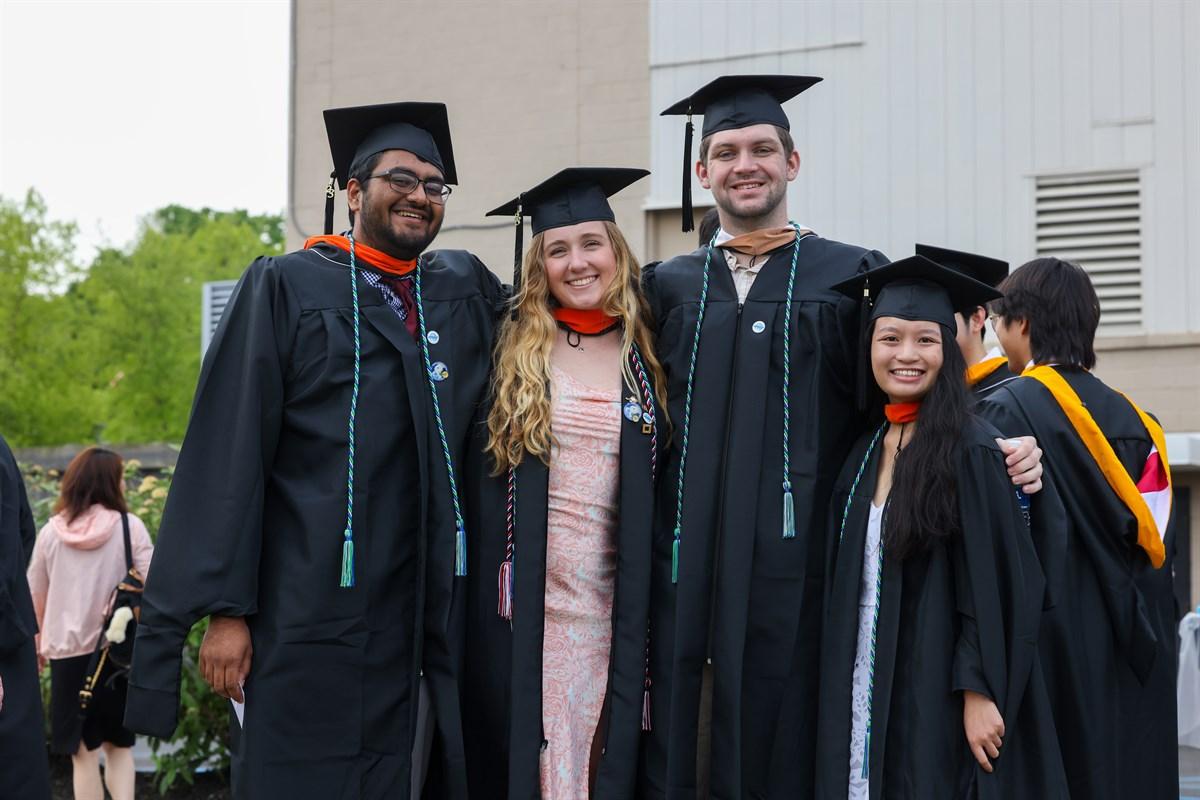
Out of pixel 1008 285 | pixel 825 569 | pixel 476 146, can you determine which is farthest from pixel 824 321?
pixel 476 146

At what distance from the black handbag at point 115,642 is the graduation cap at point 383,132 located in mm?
3367

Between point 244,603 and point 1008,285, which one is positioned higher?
point 1008,285

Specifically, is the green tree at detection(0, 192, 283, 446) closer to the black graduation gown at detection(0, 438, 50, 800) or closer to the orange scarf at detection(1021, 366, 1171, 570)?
the black graduation gown at detection(0, 438, 50, 800)

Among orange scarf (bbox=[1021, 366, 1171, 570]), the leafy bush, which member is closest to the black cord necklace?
orange scarf (bbox=[1021, 366, 1171, 570])

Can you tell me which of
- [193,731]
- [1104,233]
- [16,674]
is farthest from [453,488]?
[1104,233]

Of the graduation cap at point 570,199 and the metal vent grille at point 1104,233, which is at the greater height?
the metal vent grille at point 1104,233

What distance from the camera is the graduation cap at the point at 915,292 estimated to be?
3.50m

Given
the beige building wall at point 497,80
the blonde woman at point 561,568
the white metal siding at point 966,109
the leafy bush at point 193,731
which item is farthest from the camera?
the beige building wall at point 497,80

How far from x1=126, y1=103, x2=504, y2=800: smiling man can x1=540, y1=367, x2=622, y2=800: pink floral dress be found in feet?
0.86

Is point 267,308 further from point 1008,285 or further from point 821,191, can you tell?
point 821,191

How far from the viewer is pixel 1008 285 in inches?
185

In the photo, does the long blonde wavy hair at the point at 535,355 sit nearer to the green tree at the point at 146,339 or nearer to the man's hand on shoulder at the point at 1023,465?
the man's hand on shoulder at the point at 1023,465

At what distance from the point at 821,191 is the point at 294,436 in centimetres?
672

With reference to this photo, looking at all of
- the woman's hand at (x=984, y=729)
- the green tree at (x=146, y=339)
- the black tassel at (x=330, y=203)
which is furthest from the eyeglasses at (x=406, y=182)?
the green tree at (x=146, y=339)
